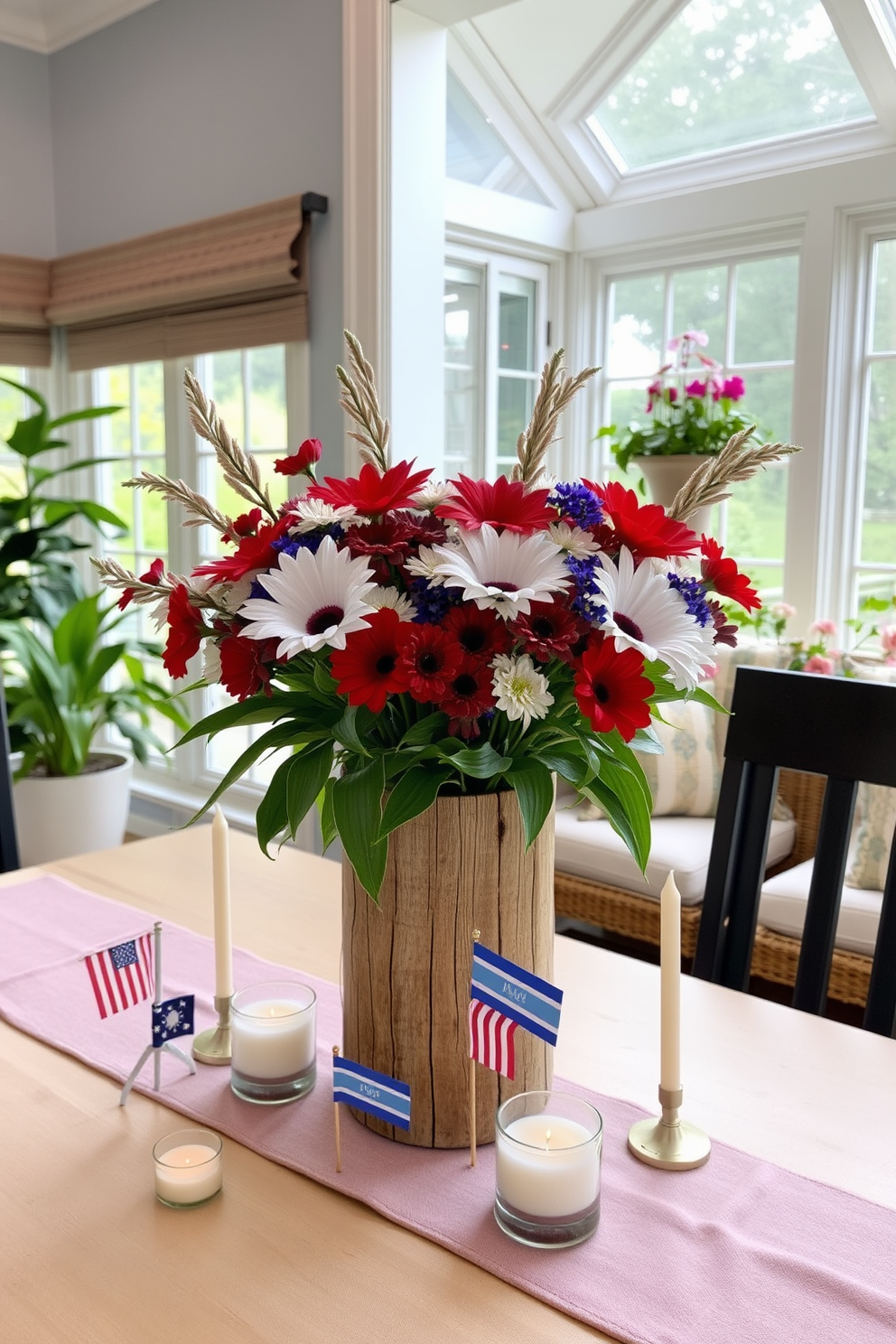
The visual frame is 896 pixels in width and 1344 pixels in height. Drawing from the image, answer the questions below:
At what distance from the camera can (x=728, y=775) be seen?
1.32 m

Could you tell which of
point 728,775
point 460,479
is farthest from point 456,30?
point 460,479

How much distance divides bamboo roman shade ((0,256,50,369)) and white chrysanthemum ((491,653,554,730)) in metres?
3.51

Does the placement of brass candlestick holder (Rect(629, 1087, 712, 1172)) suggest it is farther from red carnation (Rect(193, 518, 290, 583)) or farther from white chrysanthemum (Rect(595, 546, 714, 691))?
red carnation (Rect(193, 518, 290, 583))

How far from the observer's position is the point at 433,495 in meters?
0.83

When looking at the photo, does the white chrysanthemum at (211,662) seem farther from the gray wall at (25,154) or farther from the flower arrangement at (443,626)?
the gray wall at (25,154)

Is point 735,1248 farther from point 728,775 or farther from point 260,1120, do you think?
point 728,775

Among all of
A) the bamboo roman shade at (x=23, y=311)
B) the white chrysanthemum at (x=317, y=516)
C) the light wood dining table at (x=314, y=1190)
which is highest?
the bamboo roman shade at (x=23, y=311)

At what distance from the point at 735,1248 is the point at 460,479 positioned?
0.56m

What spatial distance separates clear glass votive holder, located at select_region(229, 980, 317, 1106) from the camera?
943mm

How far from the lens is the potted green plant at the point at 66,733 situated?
323cm

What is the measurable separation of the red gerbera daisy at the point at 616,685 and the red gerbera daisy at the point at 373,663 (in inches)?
4.8

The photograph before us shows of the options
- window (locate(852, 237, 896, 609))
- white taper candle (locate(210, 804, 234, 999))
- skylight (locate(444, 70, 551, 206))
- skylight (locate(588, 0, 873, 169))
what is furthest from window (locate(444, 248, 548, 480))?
white taper candle (locate(210, 804, 234, 999))

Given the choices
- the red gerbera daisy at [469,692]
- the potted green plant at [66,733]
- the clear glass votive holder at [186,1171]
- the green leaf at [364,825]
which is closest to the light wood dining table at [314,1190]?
the clear glass votive holder at [186,1171]

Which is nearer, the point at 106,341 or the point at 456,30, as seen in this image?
the point at 456,30
